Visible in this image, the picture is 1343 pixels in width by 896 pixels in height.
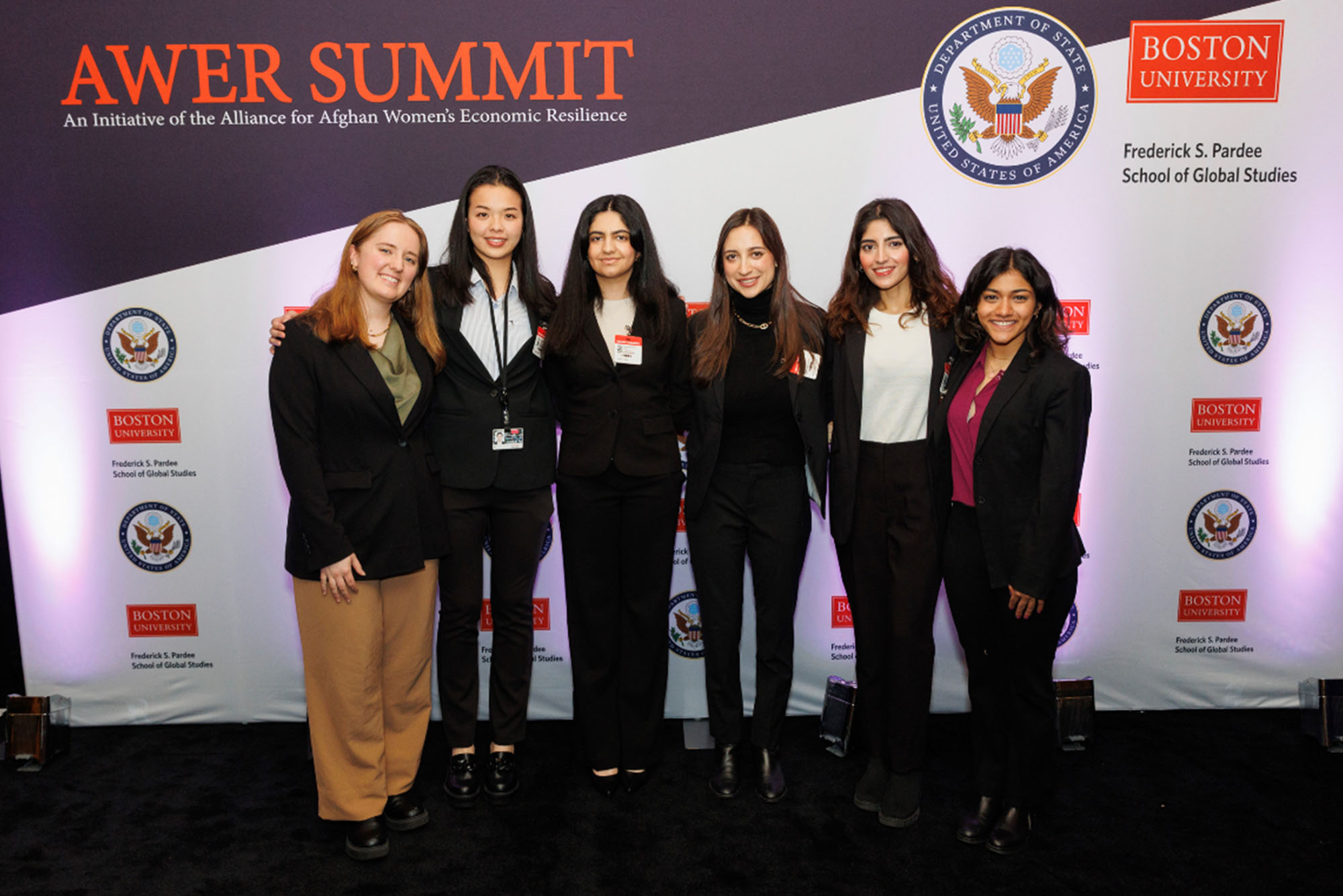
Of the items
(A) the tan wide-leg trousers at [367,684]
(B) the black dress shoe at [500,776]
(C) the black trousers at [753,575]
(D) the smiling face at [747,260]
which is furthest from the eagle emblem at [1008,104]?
(B) the black dress shoe at [500,776]

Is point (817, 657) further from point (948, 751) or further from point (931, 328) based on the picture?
point (931, 328)

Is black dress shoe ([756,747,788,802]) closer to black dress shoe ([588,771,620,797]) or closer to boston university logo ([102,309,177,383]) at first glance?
black dress shoe ([588,771,620,797])

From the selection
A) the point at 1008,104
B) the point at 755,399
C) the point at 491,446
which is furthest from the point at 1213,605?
the point at 491,446

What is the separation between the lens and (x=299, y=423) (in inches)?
88.5

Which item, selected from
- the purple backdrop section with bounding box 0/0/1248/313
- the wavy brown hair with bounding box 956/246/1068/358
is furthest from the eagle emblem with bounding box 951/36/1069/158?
the wavy brown hair with bounding box 956/246/1068/358

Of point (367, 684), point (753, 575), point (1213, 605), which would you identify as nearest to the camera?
point (367, 684)

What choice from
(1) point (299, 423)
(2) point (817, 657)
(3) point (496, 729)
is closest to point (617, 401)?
(1) point (299, 423)

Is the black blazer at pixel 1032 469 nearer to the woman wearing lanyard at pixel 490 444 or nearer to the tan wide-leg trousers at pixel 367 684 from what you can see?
the woman wearing lanyard at pixel 490 444

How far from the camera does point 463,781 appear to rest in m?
2.76

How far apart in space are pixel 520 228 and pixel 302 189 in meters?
1.13

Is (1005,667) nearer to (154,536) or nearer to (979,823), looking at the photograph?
(979,823)

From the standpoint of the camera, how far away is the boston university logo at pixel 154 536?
333 centimetres

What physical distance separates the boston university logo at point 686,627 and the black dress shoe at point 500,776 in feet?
2.96

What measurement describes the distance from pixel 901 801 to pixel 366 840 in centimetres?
161
